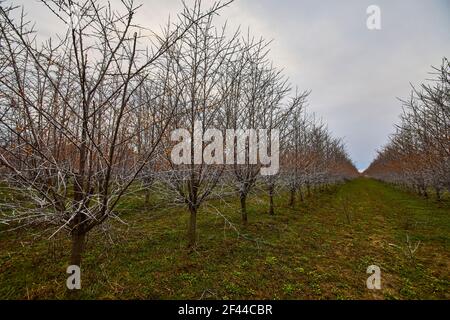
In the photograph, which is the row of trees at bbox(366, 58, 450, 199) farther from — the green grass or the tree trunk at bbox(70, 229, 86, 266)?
the tree trunk at bbox(70, 229, 86, 266)

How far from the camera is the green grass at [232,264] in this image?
14.5ft

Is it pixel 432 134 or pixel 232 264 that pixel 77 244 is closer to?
pixel 232 264

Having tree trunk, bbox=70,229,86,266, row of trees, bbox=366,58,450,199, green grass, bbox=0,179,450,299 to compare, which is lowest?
green grass, bbox=0,179,450,299

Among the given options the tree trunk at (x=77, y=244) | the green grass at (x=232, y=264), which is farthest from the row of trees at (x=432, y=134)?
the tree trunk at (x=77, y=244)

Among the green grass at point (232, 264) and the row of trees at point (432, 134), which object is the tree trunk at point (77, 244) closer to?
the green grass at point (232, 264)

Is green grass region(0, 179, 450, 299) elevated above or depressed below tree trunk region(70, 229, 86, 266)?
below

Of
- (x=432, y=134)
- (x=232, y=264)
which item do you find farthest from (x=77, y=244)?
(x=432, y=134)

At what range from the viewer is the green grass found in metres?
4.42

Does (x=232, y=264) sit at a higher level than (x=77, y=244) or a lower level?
lower

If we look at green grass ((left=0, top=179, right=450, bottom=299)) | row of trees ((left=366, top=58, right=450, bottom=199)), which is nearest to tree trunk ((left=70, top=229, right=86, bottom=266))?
green grass ((left=0, top=179, right=450, bottom=299))

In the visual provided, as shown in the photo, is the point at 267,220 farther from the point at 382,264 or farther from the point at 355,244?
the point at 382,264

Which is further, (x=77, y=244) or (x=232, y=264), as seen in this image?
(x=232, y=264)

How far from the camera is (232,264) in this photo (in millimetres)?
5484
